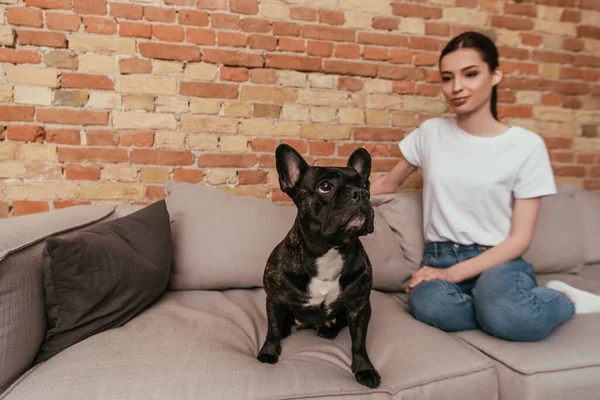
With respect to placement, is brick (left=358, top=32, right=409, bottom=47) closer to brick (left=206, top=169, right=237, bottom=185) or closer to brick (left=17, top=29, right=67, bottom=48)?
brick (left=206, top=169, right=237, bottom=185)

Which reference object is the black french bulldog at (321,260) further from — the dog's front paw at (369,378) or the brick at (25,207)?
the brick at (25,207)

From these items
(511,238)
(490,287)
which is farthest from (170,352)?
(511,238)

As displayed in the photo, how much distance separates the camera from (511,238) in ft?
5.40

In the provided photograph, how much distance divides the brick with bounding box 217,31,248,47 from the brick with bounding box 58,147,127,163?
768mm

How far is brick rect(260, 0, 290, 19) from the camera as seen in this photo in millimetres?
2160

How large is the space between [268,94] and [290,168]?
40.3 inches

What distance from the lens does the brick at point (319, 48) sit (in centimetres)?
224

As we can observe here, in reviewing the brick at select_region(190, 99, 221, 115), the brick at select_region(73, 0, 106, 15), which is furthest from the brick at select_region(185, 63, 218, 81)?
the brick at select_region(73, 0, 106, 15)

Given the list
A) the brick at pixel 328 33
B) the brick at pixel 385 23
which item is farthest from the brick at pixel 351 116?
the brick at pixel 385 23

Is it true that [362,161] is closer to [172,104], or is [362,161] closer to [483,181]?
[483,181]

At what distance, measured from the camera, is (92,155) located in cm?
203

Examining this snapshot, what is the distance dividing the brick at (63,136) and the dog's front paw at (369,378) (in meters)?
1.73

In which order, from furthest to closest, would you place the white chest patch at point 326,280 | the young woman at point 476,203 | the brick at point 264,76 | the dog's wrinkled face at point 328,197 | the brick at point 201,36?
the brick at point 264,76 < the brick at point 201,36 < the young woman at point 476,203 < the white chest patch at point 326,280 < the dog's wrinkled face at point 328,197

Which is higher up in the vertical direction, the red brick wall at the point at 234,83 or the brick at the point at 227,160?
the red brick wall at the point at 234,83
